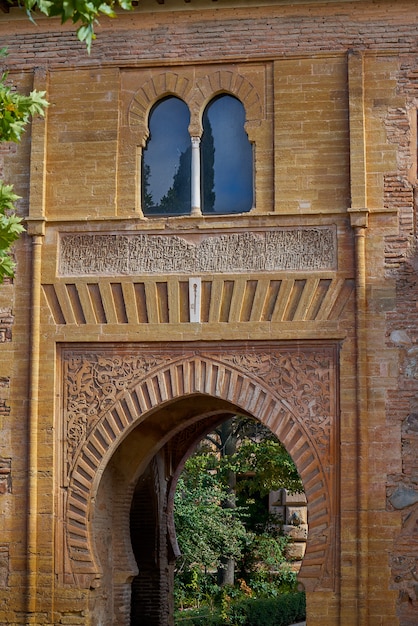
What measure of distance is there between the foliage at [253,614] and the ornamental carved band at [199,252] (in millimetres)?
8101

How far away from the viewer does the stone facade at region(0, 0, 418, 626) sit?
13.3 metres

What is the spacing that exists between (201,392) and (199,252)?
4.69 ft

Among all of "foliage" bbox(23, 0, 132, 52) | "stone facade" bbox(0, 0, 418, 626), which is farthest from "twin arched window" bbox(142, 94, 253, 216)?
"foliage" bbox(23, 0, 132, 52)

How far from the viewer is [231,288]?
1366cm

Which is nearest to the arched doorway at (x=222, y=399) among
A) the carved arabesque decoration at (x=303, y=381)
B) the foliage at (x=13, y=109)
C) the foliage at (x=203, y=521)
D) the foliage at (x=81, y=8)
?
the carved arabesque decoration at (x=303, y=381)

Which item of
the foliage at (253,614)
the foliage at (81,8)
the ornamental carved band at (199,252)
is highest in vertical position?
the foliage at (81,8)

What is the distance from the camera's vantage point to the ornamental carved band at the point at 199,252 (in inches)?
536

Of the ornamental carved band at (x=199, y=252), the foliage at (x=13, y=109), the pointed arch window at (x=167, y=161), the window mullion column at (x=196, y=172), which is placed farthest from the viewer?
the pointed arch window at (x=167, y=161)

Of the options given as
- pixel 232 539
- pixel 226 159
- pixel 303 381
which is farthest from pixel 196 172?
pixel 232 539

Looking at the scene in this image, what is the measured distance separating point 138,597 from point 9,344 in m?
5.48

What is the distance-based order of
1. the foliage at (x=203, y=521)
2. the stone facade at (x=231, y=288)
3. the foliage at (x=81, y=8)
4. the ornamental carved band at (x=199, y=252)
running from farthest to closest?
the foliage at (x=203, y=521)
the ornamental carved band at (x=199, y=252)
the stone facade at (x=231, y=288)
the foliage at (x=81, y=8)

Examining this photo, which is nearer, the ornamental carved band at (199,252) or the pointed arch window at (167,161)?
the ornamental carved band at (199,252)

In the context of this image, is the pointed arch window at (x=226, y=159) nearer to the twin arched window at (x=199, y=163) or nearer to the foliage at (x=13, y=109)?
the twin arched window at (x=199, y=163)

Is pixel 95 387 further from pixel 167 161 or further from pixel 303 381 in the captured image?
pixel 167 161
